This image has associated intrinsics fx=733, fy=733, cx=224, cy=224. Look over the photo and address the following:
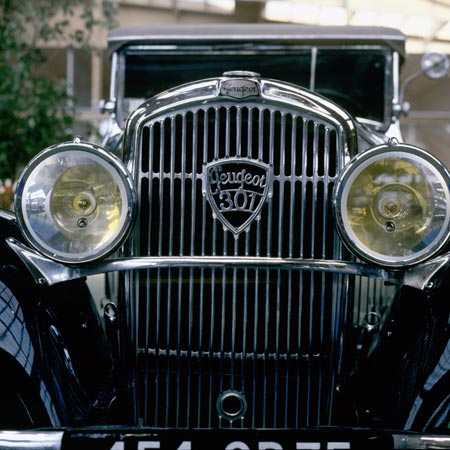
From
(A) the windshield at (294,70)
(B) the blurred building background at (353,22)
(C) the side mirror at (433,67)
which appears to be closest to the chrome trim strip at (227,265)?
(A) the windshield at (294,70)

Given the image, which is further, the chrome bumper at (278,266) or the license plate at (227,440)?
the chrome bumper at (278,266)

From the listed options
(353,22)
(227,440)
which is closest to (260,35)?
(227,440)

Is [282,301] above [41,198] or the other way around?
the other way around

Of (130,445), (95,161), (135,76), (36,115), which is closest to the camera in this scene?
(130,445)

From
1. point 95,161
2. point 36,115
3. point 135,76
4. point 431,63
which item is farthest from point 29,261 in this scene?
point 36,115

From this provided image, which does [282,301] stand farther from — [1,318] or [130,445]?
[1,318]

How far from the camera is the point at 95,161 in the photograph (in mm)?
2025

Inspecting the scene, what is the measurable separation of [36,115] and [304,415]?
466cm

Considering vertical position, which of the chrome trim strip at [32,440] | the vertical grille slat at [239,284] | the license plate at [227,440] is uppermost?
the vertical grille slat at [239,284]

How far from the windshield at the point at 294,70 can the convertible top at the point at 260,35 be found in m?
0.04

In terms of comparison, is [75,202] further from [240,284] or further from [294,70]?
[294,70]

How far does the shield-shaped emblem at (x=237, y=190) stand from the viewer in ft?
6.87

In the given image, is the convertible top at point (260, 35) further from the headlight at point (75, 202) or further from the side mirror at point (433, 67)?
the headlight at point (75, 202)

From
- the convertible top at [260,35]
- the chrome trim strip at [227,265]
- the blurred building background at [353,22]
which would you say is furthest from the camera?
the blurred building background at [353,22]
